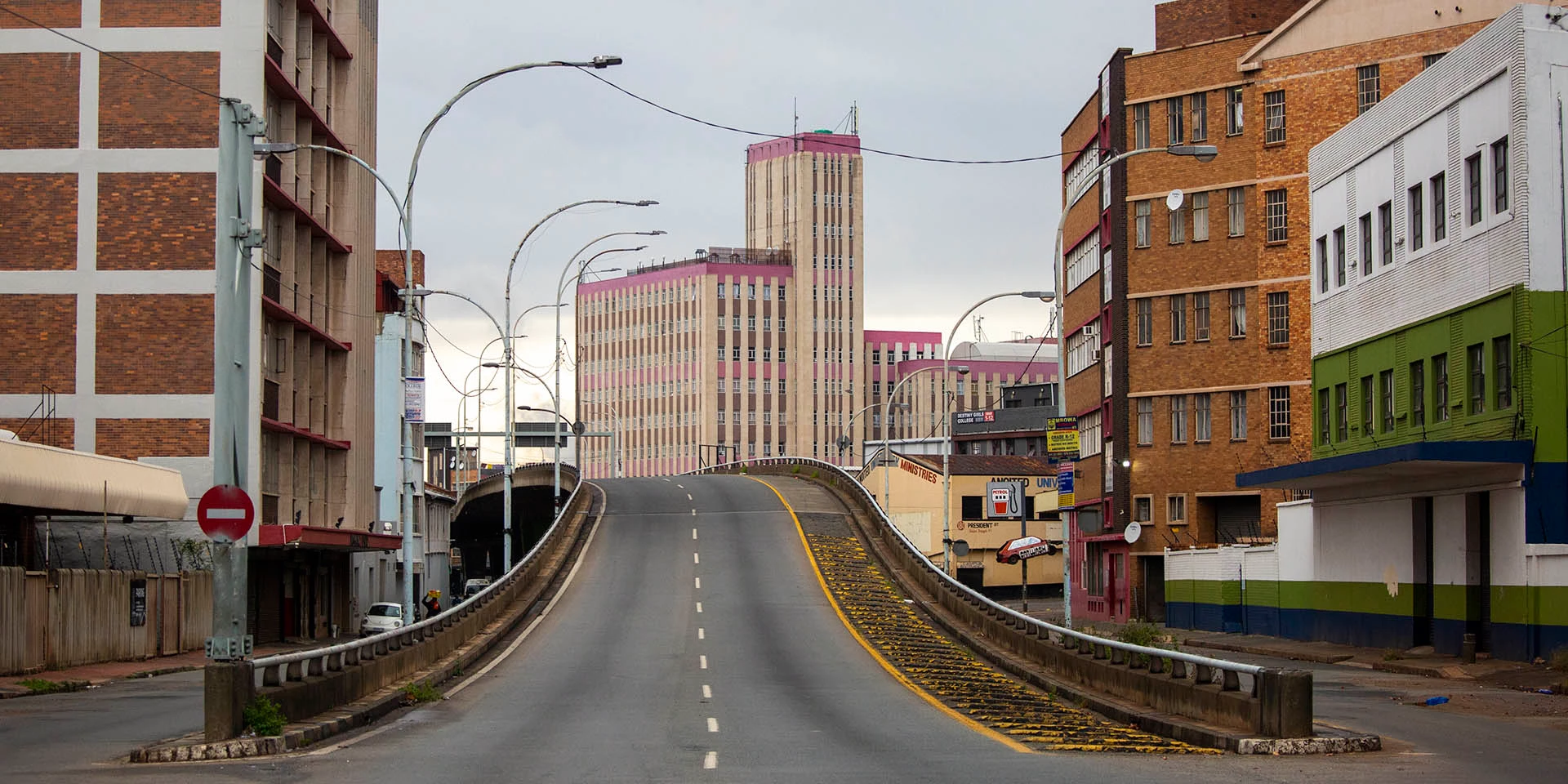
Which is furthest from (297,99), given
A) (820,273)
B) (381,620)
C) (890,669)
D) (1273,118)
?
(820,273)

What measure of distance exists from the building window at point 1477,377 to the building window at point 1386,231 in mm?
5501

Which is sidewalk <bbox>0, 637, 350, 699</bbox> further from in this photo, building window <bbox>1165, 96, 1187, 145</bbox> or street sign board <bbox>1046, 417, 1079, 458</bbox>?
building window <bbox>1165, 96, 1187, 145</bbox>

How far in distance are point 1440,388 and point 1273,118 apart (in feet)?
80.2

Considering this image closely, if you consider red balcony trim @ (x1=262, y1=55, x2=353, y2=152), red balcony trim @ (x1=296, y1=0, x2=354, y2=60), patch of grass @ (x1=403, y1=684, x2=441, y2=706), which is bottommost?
patch of grass @ (x1=403, y1=684, x2=441, y2=706)

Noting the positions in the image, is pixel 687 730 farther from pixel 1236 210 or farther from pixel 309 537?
pixel 1236 210

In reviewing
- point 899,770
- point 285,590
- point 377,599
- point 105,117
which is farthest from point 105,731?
point 377,599

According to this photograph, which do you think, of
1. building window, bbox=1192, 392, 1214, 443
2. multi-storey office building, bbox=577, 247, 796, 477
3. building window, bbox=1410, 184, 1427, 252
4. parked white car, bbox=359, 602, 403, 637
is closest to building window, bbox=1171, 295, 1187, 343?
building window, bbox=1192, 392, 1214, 443

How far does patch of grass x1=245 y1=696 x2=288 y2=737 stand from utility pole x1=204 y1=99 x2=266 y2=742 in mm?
159

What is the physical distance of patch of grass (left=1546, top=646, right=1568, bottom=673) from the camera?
31031 millimetres

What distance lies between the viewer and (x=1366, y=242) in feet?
→ 149

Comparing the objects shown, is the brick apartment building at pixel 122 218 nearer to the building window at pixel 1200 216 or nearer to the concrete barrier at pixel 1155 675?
the concrete barrier at pixel 1155 675

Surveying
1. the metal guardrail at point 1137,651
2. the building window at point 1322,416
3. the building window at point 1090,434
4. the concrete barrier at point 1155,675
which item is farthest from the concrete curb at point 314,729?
the building window at point 1090,434

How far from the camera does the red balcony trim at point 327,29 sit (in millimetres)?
59469

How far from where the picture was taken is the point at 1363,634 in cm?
4453
